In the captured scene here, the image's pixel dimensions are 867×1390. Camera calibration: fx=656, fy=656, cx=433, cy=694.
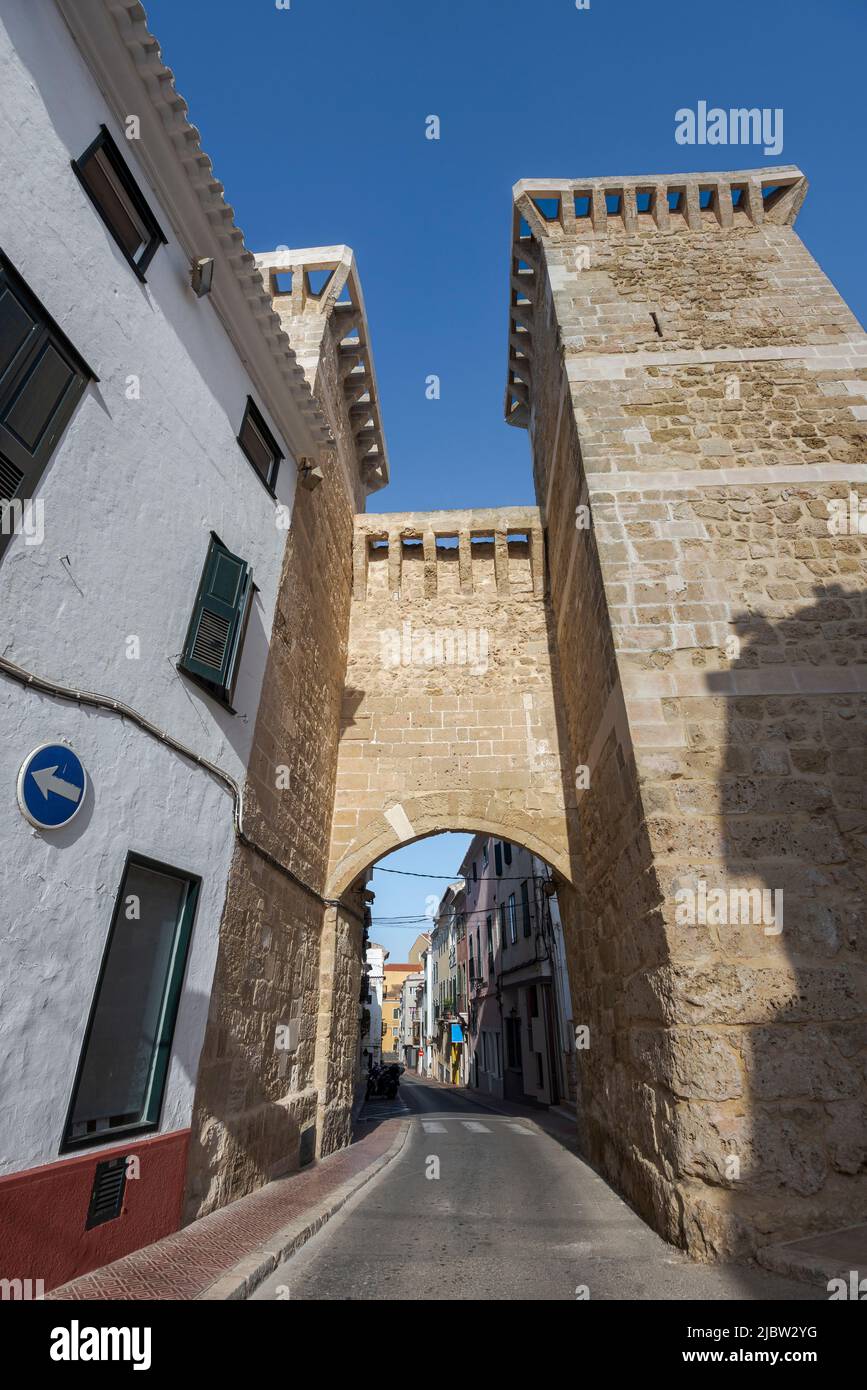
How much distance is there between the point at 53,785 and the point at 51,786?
14mm

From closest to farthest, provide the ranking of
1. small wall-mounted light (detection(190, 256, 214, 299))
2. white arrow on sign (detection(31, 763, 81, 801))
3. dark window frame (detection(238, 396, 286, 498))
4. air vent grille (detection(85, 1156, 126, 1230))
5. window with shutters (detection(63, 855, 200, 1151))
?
white arrow on sign (detection(31, 763, 81, 801)) → air vent grille (detection(85, 1156, 126, 1230)) → window with shutters (detection(63, 855, 200, 1151)) → small wall-mounted light (detection(190, 256, 214, 299)) → dark window frame (detection(238, 396, 286, 498))

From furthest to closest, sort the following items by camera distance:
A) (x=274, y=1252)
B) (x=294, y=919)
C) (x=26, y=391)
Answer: (x=294, y=919)
(x=274, y=1252)
(x=26, y=391)

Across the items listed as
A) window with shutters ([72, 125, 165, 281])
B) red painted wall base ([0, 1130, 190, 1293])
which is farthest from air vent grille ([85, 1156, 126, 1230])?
window with shutters ([72, 125, 165, 281])

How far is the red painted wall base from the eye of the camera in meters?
2.84

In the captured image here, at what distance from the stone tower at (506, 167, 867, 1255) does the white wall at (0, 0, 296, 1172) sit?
130 inches

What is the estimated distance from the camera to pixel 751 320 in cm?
741

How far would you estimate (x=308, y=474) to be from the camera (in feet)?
25.0

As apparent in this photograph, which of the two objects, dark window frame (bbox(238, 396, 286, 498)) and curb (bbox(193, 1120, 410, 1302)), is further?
dark window frame (bbox(238, 396, 286, 498))

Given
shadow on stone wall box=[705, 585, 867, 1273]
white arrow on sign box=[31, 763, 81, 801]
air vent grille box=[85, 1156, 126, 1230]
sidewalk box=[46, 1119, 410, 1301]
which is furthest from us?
shadow on stone wall box=[705, 585, 867, 1273]

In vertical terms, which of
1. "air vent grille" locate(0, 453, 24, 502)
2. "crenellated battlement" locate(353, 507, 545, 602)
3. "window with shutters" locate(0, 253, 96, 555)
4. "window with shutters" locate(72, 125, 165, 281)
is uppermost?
"crenellated battlement" locate(353, 507, 545, 602)

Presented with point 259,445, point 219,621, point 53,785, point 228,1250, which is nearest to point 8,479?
point 53,785

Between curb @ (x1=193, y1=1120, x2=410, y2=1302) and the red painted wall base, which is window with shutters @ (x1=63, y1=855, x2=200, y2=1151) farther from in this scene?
curb @ (x1=193, y1=1120, x2=410, y2=1302)

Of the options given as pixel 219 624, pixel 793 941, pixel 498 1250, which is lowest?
pixel 498 1250

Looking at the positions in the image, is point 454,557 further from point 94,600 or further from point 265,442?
point 94,600
